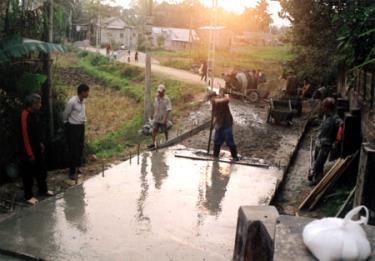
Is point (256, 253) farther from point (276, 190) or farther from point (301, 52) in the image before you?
point (301, 52)

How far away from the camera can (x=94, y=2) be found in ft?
177

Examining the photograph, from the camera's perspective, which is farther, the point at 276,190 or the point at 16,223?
the point at 276,190

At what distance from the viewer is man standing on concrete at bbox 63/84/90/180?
8.24m

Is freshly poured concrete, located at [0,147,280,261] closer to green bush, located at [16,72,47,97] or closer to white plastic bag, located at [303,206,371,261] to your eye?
green bush, located at [16,72,47,97]

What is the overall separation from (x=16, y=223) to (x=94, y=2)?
169ft

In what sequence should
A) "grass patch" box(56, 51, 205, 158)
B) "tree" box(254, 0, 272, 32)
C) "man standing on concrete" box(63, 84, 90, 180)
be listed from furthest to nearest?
"tree" box(254, 0, 272, 32), "grass patch" box(56, 51, 205, 158), "man standing on concrete" box(63, 84, 90, 180)

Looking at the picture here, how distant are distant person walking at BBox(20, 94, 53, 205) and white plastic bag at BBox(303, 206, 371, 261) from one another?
519 cm

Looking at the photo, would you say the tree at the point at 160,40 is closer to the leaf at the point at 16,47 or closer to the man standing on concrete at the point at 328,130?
the man standing on concrete at the point at 328,130

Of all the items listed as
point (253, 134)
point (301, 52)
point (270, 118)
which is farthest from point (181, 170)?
point (301, 52)

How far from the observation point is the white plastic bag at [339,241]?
9.41 ft

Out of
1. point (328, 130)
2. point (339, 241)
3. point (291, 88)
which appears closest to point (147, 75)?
point (291, 88)

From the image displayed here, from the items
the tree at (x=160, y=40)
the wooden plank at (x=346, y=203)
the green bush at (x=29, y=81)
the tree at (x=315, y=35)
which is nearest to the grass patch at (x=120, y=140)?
the green bush at (x=29, y=81)

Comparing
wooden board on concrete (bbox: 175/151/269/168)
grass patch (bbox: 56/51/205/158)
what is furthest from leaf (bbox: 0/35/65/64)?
wooden board on concrete (bbox: 175/151/269/168)

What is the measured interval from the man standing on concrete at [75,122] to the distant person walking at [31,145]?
1.06m
